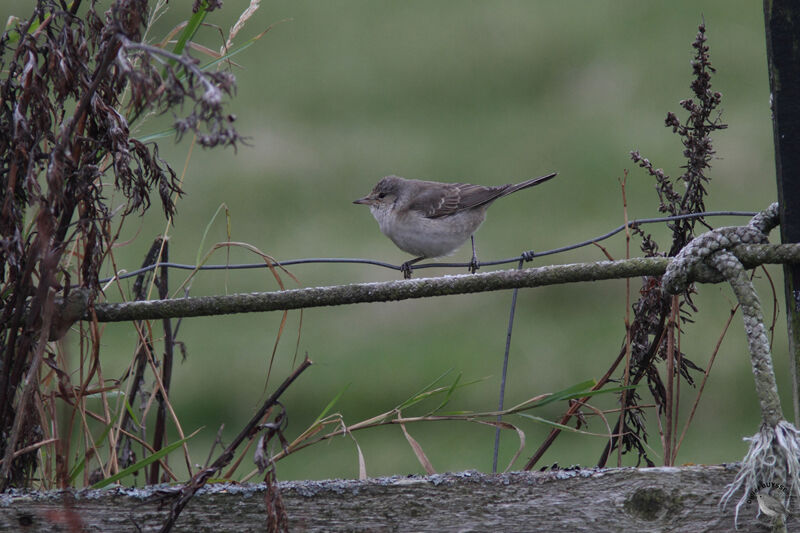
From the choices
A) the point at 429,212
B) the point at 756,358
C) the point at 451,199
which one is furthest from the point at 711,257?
the point at 451,199

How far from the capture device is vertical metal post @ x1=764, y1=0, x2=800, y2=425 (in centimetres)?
173

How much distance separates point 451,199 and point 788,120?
366 centimetres

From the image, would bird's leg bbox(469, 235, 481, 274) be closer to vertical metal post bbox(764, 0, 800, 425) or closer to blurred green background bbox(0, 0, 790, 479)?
vertical metal post bbox(764, 0, 800, 425)

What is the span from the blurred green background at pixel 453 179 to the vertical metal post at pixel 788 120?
3.34 m

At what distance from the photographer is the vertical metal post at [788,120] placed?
1726 mm

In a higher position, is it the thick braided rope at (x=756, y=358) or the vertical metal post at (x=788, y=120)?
the vertical metal post at (x=788, y=120)

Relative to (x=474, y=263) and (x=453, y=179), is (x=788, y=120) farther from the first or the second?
(x=453, y=179)

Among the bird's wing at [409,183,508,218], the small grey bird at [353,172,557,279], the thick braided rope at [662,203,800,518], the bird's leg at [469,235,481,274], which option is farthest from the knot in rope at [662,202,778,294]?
the bird's wing at [409,183,508,218]

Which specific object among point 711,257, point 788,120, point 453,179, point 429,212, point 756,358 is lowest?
point 756,358

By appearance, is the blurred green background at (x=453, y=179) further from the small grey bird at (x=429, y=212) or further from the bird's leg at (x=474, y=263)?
the bird's leg at (x=474, y=263)

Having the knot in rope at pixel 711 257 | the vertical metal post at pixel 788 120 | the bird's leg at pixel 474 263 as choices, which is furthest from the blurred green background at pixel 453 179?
the vertical metal post at pixel 788 120

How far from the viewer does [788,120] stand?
1741 millimetres

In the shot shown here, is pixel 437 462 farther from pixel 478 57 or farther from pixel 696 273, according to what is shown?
pixel 478 57

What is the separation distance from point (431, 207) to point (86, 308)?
340cm
